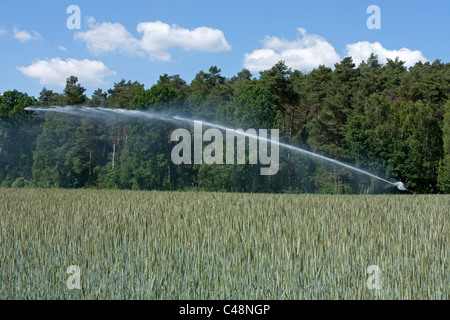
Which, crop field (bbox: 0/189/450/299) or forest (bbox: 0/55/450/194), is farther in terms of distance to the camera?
forest (bbox: 0/55/450/194)

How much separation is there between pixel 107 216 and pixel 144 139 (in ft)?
125

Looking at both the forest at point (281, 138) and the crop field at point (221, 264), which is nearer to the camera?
the crop field at point (221, 264)

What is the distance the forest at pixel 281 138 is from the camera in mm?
43000

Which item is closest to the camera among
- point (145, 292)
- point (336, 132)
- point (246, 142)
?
point (145, 292)

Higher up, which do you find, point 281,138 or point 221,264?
point 281,138

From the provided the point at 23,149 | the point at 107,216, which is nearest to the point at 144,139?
the point at 23,149

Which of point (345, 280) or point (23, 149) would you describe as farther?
point (23, 149)

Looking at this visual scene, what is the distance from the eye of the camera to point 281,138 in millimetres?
45125

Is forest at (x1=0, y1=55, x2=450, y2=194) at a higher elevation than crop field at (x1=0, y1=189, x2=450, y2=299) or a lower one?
higher

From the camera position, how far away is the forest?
43.0 meters

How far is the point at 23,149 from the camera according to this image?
48.7 metres

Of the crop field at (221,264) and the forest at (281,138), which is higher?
the forest at (281,138)

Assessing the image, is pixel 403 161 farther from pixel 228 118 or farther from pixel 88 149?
pixel 88 149

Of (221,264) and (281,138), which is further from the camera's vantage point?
(281,138)
